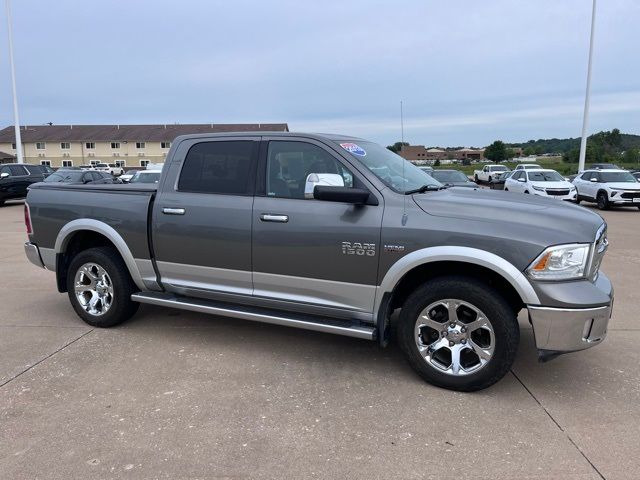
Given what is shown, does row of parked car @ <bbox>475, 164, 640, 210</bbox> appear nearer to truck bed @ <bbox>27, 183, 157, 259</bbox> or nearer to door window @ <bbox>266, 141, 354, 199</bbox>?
door window @ <bbox>266, 141, 354, 199</bbox>

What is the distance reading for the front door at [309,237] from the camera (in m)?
3.94

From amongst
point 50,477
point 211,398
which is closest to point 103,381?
point 211,398

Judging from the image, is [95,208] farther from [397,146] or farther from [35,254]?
[397,146]

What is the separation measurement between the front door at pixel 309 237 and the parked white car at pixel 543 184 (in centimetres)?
1637

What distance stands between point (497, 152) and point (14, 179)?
89994 mm

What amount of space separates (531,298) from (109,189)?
13.2 feet

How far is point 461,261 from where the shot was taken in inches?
144

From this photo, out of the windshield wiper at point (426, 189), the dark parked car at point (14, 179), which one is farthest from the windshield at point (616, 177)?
the dark parked car at point (14, 179)

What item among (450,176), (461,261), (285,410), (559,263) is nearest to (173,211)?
(285,410)

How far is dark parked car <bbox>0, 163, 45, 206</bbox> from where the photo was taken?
68.0 feet

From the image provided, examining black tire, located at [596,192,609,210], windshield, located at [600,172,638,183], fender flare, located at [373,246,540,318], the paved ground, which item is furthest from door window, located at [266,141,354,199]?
windshield, located at [600,172,638,183]

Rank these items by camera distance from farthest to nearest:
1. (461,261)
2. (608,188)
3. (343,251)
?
(608,188) → (343,251) → (461,261)

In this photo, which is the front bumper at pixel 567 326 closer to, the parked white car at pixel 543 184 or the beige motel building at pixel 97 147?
the parked white car at pixel 543 184

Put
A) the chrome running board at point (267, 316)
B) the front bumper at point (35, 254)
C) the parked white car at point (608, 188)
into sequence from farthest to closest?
the parked white car at point (608, 188) < the front bumper at point (35, 254) < the chrome running board at point (267, 316)
